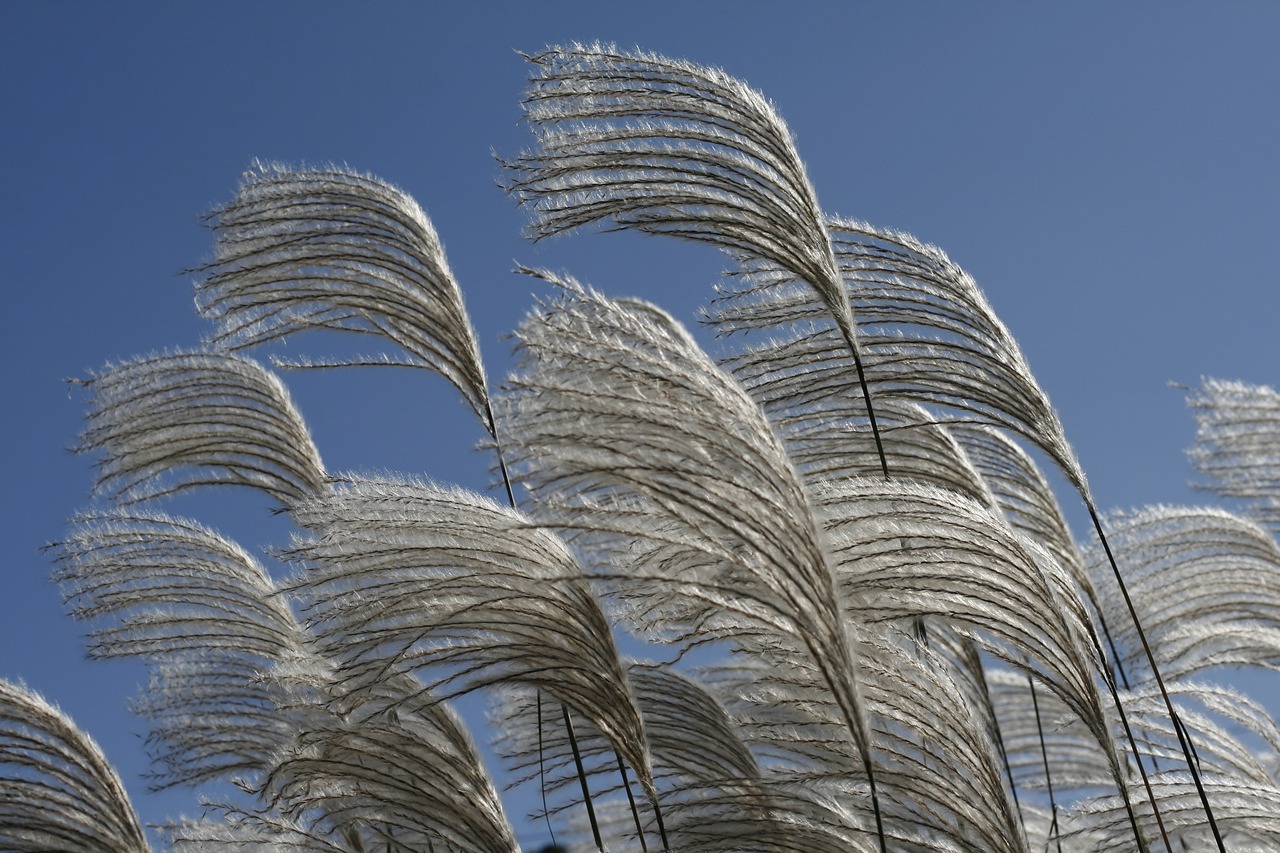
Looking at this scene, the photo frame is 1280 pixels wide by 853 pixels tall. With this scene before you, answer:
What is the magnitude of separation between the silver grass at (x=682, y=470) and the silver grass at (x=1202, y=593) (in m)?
2.82

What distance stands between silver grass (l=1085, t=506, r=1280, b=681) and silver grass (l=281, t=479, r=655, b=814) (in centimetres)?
271

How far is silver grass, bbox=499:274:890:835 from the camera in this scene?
7.27ft

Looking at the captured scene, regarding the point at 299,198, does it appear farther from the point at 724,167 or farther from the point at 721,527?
the point at 721,527

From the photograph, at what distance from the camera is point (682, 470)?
2.22 m

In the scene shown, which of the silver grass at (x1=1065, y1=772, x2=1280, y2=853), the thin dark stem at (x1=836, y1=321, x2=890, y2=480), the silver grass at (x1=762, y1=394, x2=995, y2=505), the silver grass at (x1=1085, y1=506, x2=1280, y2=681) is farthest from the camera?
the silver grass at (x1=1085, y1=506, x2=1280, y2=681)

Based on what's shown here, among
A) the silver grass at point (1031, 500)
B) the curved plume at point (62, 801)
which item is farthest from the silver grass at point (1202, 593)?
the curved plume at point (62, 801)

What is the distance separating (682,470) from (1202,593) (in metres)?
3.31

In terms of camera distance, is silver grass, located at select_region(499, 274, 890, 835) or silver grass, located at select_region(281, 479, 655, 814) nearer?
silver grass, located at select_region(499, 274, 890, 835)

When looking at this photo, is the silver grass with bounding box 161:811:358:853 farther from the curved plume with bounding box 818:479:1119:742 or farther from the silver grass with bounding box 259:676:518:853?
the curved plume with bounding box 818:479:1119:742

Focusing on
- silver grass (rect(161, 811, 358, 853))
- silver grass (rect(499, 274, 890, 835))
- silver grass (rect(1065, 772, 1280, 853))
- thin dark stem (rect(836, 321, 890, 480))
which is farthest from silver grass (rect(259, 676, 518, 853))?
silver grass (rect(1065, 772, 1280, 853))

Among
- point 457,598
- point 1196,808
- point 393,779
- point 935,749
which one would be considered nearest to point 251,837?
point 393,779

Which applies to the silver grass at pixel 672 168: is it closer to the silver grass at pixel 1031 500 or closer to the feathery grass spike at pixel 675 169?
the feathery grass spike at pixel 675 169

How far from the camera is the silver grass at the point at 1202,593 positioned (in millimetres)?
4703

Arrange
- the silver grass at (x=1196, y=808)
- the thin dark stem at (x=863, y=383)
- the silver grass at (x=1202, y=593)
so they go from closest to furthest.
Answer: the thin dark stem at (x=863, y=383)
the silver grass at (x=1196, y=808)
the silver grass at (x=1202, y=593)
